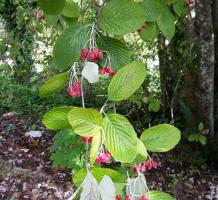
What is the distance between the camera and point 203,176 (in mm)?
3711

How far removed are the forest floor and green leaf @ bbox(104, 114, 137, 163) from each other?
282cm

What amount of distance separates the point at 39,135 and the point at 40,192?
3.86 feet

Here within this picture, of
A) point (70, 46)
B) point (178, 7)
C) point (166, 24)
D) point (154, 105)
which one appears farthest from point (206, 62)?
point (70, 46)

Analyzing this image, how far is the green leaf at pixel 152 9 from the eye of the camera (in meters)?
0.88

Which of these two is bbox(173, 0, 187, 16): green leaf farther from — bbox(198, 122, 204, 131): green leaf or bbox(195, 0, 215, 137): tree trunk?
bbox(198, 122, 204, 131): green leaf

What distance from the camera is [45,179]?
11.5ft

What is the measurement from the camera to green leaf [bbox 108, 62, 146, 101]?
59 centimetres

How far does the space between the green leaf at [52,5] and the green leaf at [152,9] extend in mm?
203

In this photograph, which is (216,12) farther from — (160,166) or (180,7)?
(180,7)

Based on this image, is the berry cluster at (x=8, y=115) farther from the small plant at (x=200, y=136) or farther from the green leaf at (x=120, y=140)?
the green leaf at (x=120, y=140)

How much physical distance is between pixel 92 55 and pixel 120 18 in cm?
9

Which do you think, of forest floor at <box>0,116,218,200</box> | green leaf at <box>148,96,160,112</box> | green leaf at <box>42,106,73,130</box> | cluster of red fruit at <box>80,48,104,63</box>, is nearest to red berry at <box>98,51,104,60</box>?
cluster of red fruit at <box>80,48,104,63</box>

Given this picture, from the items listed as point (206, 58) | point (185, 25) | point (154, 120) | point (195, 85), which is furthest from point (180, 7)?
point (154, 120)

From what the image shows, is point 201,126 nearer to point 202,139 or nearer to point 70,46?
point 202,139
